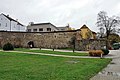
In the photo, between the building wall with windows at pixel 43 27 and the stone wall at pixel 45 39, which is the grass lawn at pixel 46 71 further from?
the building wall with windows at pixel 43 27

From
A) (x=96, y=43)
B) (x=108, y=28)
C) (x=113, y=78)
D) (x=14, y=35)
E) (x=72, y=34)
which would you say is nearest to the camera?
(x=113, y=78)

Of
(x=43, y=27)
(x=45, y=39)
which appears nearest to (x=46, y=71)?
(x=45, y=39)

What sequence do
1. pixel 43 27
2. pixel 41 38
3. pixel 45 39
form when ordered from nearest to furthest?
pixel 45 39
pixel 41 38
pixel 43 27

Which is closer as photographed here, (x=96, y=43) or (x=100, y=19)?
(x=96, y=43)

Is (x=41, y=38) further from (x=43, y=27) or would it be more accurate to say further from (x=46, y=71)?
(x=46, y=71)

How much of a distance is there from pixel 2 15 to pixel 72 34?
30.8m

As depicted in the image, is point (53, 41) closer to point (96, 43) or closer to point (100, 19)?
point (96, 43)

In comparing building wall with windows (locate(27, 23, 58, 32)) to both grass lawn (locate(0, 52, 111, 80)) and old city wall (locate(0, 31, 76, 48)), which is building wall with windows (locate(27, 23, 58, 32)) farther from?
grass lawn (locate(0, 52, 111, 80))

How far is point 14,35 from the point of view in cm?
A: 5028

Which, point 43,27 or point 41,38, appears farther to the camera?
point 43,27

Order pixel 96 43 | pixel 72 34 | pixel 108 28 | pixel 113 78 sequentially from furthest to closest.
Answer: pixel 108 28 < pixel 72 34 < pixel 96 43 < pixel 113 78

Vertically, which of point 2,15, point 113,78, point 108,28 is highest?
point 2,15

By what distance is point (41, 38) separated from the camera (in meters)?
50.3

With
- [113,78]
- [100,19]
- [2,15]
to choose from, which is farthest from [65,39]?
[113,78]
